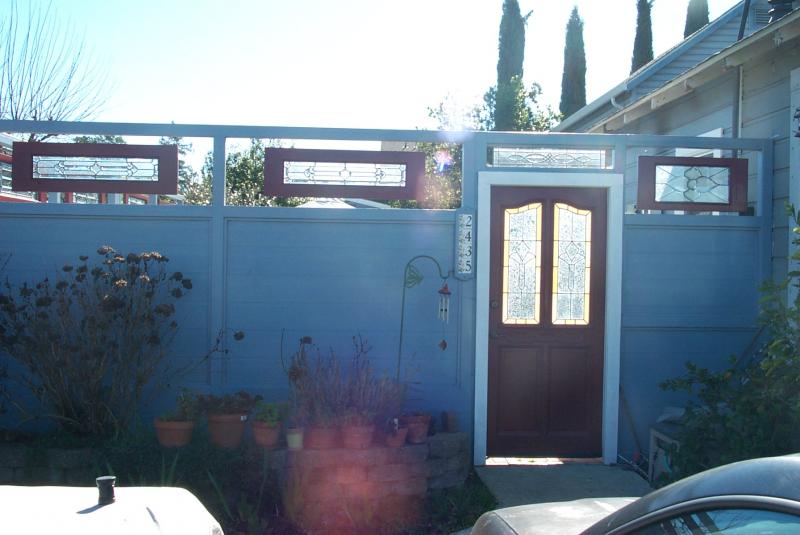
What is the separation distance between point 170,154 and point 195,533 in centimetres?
403

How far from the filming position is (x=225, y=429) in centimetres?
566

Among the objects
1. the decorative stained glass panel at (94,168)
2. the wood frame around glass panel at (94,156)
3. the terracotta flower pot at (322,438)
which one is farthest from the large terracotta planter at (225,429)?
the decorative stained glass panel at (94,168)

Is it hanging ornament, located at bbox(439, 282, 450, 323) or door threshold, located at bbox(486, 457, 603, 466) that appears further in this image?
door threshold, located at bbox(486, 457, 603, 466)

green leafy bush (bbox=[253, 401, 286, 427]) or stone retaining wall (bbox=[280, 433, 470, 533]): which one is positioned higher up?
green leafy bush (bbox=[253, 401, 286, 427])

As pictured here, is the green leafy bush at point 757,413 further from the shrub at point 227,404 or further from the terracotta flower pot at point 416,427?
the shrub at point 227,404

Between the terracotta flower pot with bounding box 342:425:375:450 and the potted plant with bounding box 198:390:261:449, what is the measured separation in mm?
746

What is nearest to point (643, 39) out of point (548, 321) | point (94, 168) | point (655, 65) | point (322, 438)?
point (655, 65)

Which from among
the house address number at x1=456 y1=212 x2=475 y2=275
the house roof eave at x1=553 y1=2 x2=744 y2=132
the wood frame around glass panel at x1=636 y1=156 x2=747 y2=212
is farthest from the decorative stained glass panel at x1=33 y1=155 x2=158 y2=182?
the house roof eave at x1=553 y1=2 x2=744 y2=132

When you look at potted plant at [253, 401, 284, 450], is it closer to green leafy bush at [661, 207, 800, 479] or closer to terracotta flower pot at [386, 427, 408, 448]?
terracotta flower pot at [386, 427, 408, 448]

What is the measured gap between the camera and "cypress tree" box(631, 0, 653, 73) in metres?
25.3

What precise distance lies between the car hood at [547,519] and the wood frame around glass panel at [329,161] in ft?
11.5

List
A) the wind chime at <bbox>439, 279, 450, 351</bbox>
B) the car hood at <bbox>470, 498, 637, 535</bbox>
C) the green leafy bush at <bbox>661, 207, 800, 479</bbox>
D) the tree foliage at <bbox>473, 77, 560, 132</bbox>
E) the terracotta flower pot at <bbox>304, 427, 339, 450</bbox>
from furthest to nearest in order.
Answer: the tree foliage at <bbox>473, 77, 560, 132</bbox> → the wind chime at <bbox>439, 279, 450, 351</bbox> → the terracotta flower pot at <bbox>304, 427, 339, 450</bbox> → the green leafy bush at <bbox>661, 207, 800, 479</bbox> → the car hood at <bbox>470, 498, 637, 535</bbox>

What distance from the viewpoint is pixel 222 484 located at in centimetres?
536

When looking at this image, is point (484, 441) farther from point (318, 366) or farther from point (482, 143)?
point (482, 143)
